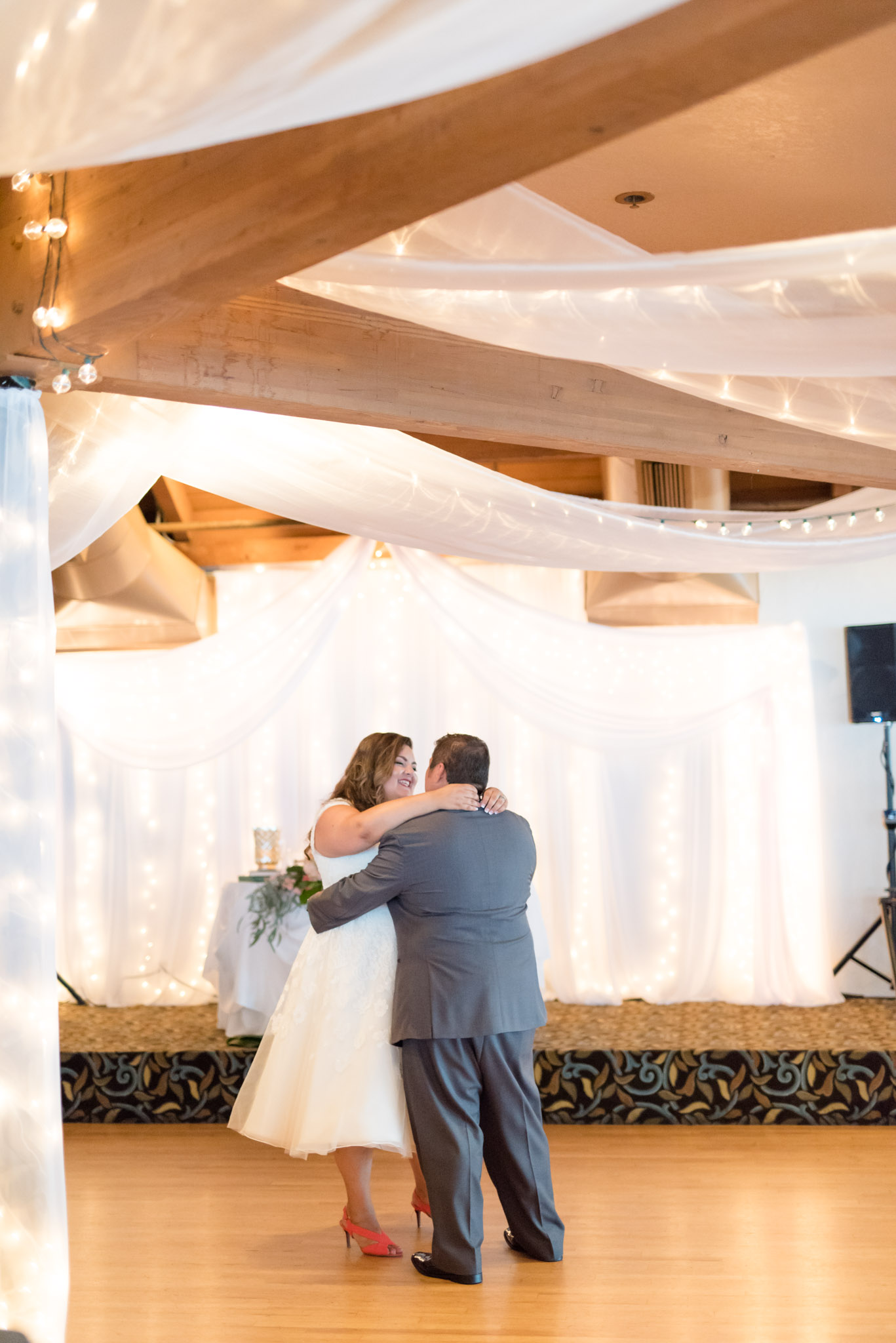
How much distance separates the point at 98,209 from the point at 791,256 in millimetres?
1375

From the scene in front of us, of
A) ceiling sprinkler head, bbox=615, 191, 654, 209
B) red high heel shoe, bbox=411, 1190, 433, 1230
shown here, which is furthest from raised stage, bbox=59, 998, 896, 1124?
ceiling sprinkler head, bbox=615, 191, 654, 209

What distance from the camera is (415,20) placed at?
4.39 ft

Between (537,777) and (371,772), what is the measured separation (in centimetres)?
302

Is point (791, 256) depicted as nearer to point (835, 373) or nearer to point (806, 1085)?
point (835, 373)

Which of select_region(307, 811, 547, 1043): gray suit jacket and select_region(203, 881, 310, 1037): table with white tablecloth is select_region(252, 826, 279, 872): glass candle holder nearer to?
select_region(203, 881, 310, 1037): table with white tablecloth

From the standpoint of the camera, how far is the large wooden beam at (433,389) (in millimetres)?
2908

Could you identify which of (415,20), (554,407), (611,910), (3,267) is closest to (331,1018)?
(554,407)

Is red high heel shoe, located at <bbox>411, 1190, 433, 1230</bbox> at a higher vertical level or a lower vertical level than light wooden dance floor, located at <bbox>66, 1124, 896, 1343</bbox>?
higher

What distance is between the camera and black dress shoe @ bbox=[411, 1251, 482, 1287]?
11.3 feet

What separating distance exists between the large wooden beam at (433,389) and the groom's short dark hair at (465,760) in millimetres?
889

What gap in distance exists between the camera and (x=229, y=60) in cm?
147

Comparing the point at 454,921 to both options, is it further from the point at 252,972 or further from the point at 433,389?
the point at 252,972

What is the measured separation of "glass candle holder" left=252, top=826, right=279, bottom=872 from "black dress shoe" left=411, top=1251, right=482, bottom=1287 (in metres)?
2.90

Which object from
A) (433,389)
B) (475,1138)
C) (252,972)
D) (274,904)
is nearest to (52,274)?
(433,389)
